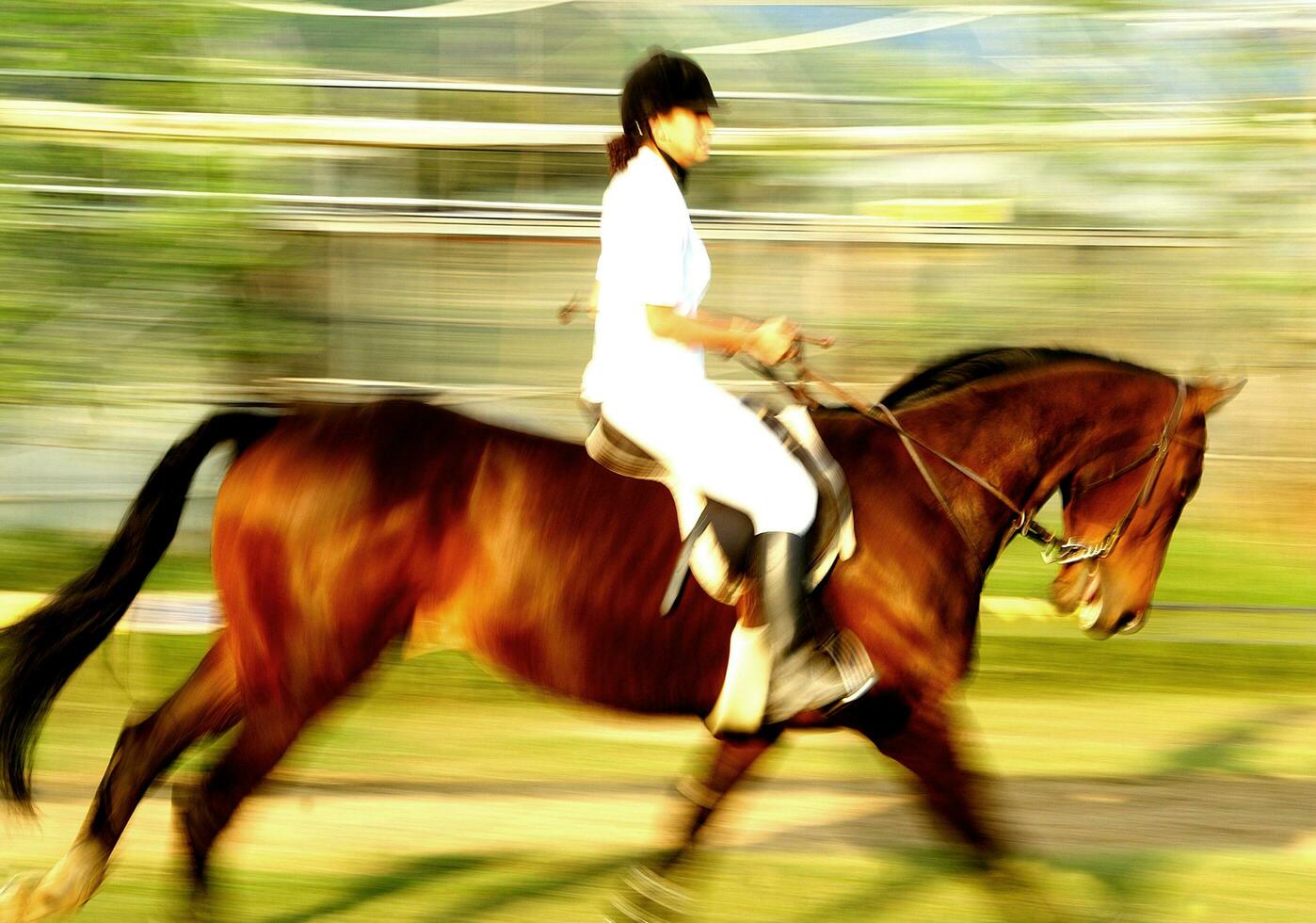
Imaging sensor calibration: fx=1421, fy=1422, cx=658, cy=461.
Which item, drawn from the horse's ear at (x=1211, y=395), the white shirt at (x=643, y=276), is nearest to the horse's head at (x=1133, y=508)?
the horse's ear at (x=1211, y=395)

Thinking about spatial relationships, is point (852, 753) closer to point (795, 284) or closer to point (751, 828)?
point (751, 828)

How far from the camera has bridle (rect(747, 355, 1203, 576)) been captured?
3.56m

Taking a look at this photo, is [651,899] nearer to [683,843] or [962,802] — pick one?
[683,843]

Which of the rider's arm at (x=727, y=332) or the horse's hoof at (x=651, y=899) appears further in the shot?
the horse's hoof at (x=651, y=899)

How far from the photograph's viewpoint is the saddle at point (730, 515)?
132 inches

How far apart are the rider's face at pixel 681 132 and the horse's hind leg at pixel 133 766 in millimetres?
1708

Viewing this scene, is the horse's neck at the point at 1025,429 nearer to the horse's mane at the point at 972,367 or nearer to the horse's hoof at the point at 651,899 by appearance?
→ the horse's mane at the point at 972,367

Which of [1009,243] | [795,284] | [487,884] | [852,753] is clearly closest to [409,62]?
[795,284]

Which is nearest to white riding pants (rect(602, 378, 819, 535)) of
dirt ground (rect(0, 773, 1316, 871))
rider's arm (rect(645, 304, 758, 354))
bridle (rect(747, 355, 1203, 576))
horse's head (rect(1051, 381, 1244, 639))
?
rider's arm (rect(645, 304, 758, 354))

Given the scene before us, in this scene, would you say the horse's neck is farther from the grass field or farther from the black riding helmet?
the black riding helmet

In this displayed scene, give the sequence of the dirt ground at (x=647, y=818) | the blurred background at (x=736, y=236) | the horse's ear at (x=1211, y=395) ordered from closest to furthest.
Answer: the horse's ear at (x=1211, y=395) < the dirt ground at (x=647, y=818) < the blurred background at (x=736, y=236)

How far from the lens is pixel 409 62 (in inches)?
280

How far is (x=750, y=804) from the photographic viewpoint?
15.5 feet

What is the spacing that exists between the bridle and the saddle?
14 centimetres
